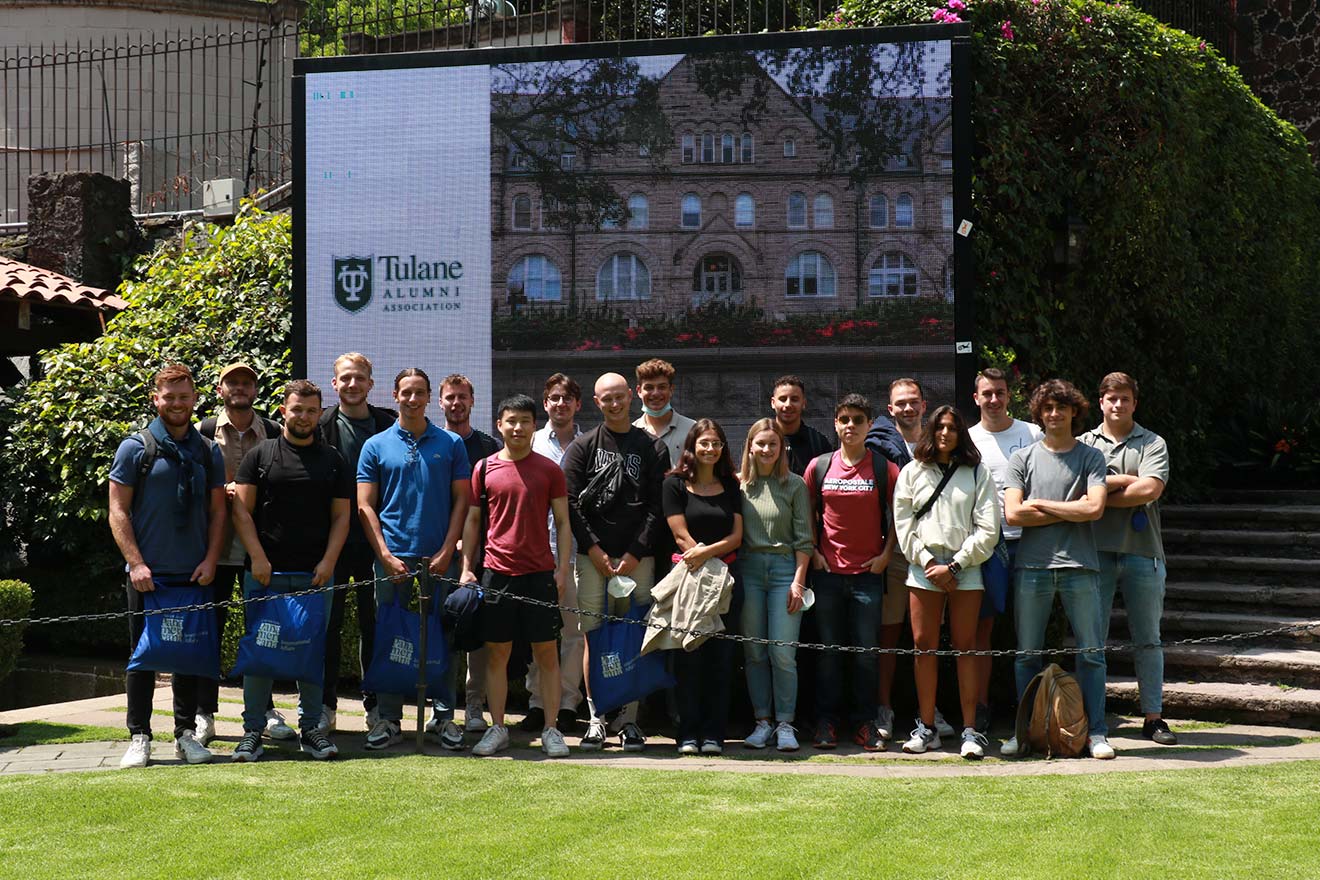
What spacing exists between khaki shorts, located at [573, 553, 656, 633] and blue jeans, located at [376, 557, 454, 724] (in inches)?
28.7

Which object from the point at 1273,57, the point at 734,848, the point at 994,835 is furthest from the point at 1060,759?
the point at 1273,57

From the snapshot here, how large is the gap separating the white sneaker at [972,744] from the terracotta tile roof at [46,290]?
317 inches

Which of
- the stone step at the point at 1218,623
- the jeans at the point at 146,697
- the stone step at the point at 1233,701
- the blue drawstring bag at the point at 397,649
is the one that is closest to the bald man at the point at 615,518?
the blue drawstring bag at the point at 397,649

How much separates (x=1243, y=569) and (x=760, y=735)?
4188 millimetres

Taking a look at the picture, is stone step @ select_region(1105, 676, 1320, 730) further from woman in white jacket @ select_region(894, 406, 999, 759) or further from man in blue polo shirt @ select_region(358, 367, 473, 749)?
man in blue polo shirt @ select_region(358, 367, 473, 749)

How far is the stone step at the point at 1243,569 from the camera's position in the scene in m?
9.99

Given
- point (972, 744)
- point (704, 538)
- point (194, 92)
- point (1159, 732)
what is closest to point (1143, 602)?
point (1159, 732)

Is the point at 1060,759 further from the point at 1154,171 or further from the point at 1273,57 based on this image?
the point at 1273,57

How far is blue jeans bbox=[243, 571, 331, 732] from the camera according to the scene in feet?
25.0

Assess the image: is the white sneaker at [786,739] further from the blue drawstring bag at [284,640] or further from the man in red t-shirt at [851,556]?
the blue drawstring bag at [284,640]

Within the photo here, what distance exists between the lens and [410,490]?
788 centimetres

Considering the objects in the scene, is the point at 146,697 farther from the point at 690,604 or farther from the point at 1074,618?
the point at 1074,618

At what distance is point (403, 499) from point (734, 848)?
9.90ft

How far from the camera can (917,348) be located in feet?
30.5
